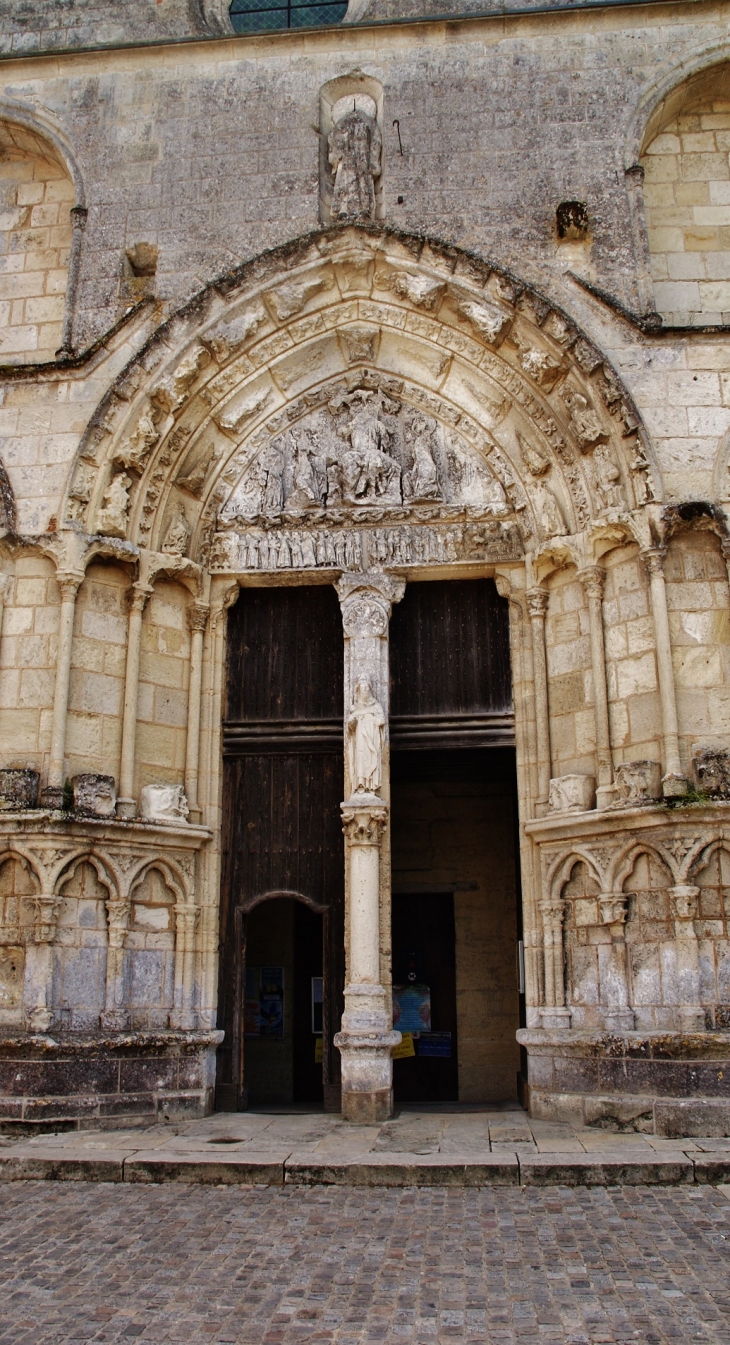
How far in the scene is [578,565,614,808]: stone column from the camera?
762cm

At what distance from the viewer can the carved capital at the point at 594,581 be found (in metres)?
8.01

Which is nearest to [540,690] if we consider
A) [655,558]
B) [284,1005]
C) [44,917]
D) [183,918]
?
[655,558]

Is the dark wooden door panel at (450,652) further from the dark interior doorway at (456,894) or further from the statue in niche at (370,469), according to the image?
the statue in niche at (370,469)

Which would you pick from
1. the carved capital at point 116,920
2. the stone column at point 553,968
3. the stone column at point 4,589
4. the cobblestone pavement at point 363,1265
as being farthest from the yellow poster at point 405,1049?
the stone column at point 4,589

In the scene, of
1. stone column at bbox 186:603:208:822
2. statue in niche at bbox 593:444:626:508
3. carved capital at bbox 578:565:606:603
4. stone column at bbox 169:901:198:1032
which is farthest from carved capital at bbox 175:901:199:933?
statue in niche at bbox 593:444:626:508

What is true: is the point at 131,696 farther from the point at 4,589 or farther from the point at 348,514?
the point at 348,514

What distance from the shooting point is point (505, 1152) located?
6090 millimetres

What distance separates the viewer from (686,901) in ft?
22.8

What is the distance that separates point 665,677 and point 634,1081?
8.53 feet

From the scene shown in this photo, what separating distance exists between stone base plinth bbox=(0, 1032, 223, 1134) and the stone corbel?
0.33 feet

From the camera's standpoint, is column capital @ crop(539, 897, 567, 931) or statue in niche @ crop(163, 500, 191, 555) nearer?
column capital @ crop(539, 897, 567, 931)

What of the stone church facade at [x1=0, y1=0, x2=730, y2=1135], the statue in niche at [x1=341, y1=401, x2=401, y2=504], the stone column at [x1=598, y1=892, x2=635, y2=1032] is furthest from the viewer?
the statue in niche at [x1=341, y1=401, x2=401, y2=504]

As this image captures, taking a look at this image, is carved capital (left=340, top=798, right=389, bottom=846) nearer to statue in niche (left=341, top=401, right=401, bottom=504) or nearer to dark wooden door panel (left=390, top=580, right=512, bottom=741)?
dark wooden door panel (left=390, top=580, right=512, bottom=741)

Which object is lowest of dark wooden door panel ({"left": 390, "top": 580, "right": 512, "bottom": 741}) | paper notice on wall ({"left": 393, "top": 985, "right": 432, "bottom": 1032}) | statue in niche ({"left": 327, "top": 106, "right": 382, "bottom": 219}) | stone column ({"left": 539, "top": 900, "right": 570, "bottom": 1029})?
paper notice on wall ({"left": 393, "top": 985, "right": 432, "bottom": 1032})
